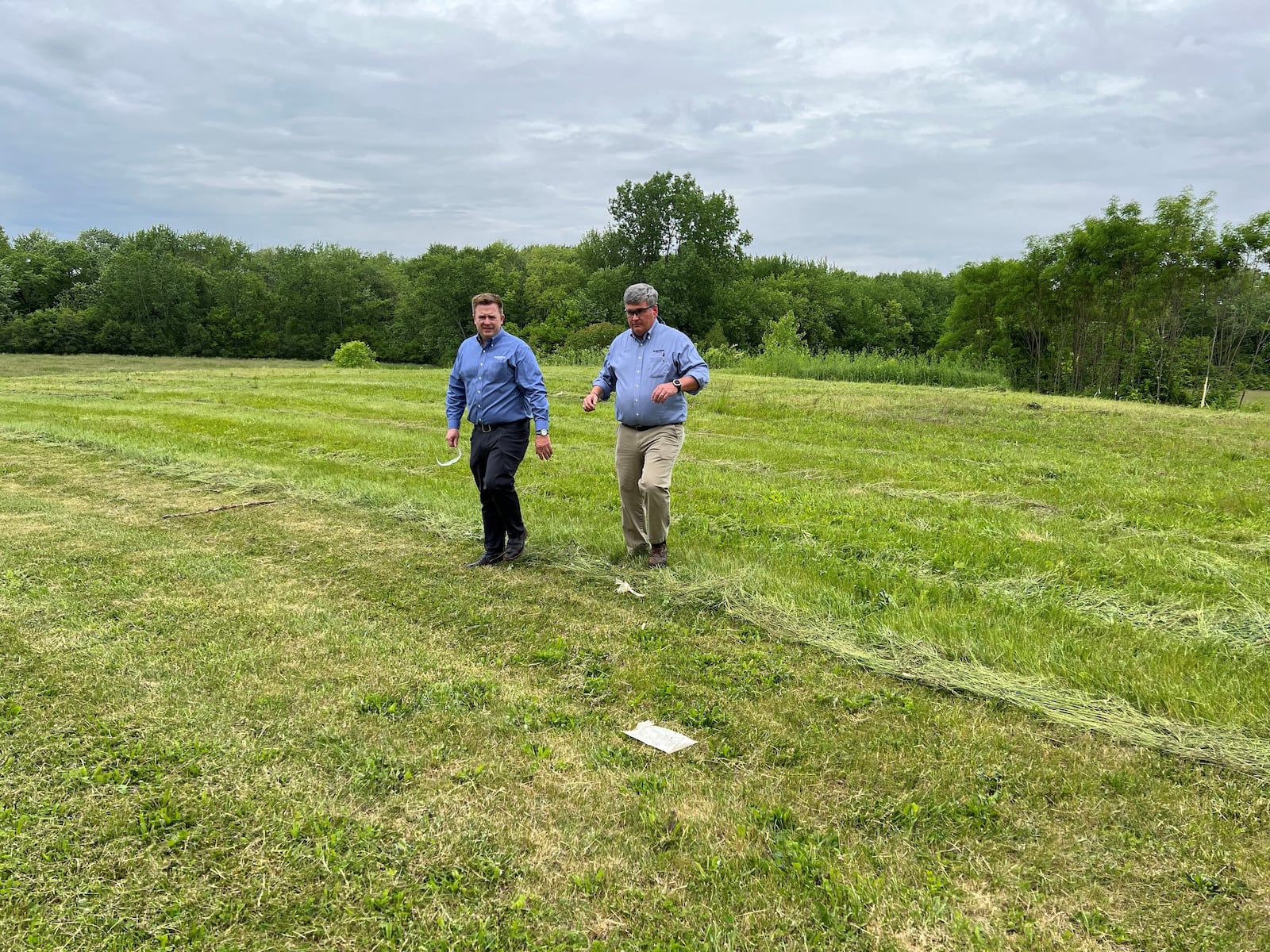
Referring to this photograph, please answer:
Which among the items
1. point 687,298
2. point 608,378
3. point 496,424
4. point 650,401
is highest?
point 687,298

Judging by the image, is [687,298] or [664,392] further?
[687,298]

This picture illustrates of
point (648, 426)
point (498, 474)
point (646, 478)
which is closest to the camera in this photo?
point (646, 478)

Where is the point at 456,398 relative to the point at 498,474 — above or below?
above

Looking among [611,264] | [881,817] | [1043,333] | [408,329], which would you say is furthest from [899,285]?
[881,817]

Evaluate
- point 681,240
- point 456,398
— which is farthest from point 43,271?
point 456,398

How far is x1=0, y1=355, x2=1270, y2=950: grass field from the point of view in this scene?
2486 mm

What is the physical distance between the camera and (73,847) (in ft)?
8.93

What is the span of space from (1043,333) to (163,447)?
39841 mm

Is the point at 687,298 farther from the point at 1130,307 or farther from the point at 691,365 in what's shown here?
the point at 691,365

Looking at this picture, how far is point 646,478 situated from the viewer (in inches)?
234

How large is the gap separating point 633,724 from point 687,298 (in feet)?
185

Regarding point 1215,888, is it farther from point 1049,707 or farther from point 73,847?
point 73,847

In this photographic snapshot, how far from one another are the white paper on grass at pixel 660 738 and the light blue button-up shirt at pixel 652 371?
2.85m

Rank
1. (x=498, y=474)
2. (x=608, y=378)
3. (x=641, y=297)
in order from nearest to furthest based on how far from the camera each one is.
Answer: (x=641, y=297)
(x=498, y=474)
(x=608, y=378)
